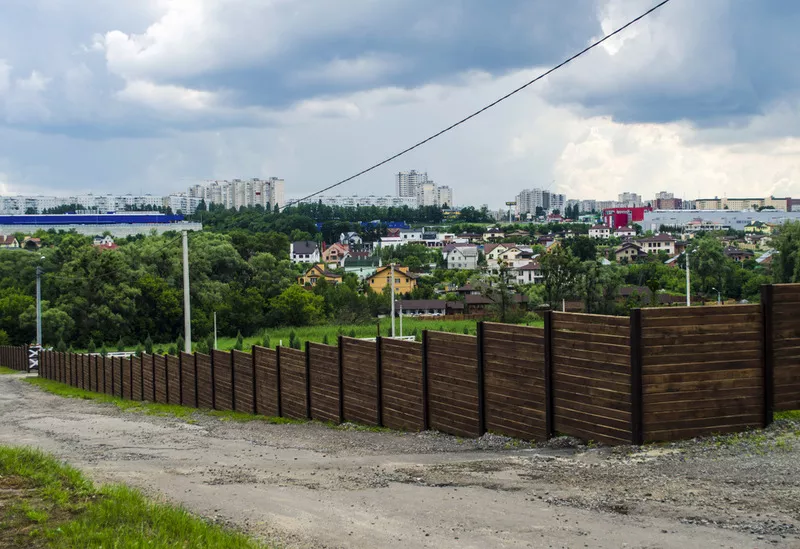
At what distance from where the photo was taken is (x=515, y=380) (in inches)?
448

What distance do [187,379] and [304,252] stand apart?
14254 cm

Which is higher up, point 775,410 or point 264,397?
point 775,410

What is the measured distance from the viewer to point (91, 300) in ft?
244

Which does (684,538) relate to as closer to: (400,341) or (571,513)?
(571,513)

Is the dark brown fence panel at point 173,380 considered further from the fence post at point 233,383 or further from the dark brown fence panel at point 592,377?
the dark brown fence panel at point 592,377

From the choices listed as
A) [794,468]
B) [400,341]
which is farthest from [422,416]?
[794,468]

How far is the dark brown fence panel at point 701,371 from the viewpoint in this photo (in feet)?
31.5

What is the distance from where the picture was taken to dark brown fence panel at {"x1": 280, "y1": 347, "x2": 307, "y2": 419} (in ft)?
56.9

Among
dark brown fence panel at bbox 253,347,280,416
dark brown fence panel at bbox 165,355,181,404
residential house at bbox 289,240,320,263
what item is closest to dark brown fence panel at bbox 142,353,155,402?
dark brown fence panel at bbox 165,355,181,404

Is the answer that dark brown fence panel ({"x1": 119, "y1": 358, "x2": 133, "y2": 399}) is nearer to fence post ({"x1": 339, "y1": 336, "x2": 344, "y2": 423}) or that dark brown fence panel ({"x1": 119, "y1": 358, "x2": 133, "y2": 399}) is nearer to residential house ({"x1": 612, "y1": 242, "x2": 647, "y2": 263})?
fence post ({"x1": 339, "y1": 336, "x2": 344, "y2": 423})

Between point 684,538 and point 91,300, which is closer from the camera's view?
point 684,538

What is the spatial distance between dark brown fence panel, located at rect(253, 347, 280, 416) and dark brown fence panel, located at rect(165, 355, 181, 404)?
649cm

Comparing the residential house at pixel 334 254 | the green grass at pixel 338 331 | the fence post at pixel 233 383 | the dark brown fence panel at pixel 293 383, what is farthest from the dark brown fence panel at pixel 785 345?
the residential house at pixel 334 254

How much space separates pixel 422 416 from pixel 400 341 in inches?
50.0
